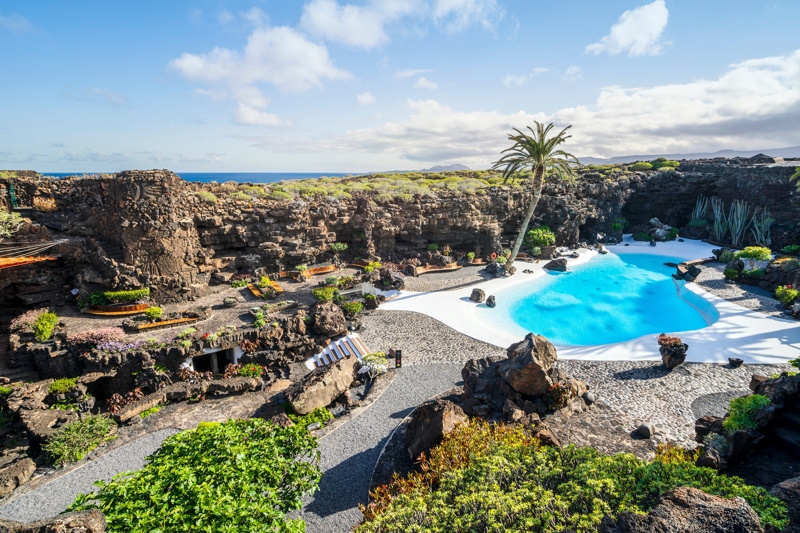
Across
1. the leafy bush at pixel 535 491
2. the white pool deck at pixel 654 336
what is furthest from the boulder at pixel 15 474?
the white pool deck at pixel 654 336

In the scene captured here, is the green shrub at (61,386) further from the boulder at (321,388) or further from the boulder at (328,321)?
the boulder at (328,321)

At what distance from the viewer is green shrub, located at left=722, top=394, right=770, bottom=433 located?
1044 cm

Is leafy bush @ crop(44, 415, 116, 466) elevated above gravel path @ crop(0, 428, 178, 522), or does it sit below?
above

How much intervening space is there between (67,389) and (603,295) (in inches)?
1292

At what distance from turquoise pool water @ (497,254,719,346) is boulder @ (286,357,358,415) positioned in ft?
38.9

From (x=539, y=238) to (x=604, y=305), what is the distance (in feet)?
39.0

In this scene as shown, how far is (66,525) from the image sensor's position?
5.32m

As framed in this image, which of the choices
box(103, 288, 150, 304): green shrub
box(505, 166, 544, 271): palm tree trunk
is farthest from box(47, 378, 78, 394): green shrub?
box(505, 166, 544, 271): palm tree trunk

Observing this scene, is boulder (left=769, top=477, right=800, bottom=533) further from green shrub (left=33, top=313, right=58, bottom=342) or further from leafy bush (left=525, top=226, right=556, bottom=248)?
leafy bush (left=525, top=226, right=556, bottom=248)

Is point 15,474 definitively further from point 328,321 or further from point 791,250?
point 791,250

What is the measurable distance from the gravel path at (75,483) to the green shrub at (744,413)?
16.9 metres

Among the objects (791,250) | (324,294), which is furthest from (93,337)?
(791,250)

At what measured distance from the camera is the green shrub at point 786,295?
2180cm

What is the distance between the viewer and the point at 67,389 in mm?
16094
